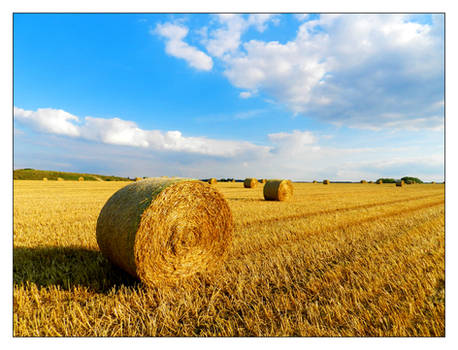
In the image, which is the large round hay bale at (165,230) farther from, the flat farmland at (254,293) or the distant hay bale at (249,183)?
the distant hay bale at (249,183)

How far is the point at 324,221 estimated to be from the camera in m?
7.61

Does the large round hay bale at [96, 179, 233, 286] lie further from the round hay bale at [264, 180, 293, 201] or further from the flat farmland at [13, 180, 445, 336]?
the round hay bale at [264, 180, 293, 201]

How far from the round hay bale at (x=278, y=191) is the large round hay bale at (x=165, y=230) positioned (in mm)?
10612

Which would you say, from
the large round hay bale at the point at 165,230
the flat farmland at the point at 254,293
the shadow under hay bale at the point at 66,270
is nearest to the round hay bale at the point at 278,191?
the flat farmland at the point at 254,293

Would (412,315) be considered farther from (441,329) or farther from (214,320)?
(214,320)

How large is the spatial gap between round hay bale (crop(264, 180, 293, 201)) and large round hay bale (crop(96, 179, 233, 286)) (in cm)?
1061

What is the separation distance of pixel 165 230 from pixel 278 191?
11.6 m

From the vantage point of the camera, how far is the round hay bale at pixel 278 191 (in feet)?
48.3

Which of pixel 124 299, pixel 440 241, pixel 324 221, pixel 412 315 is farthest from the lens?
pixel 324 221

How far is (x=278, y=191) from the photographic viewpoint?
14.7 m

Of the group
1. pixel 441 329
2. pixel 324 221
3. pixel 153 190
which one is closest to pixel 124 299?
pixel 153 190

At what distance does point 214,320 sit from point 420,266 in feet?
10.9

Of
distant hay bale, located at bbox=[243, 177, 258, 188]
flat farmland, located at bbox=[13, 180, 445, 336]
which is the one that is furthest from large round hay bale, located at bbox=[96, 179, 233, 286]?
distant hay bale, located at bbox=[243, 177, 258, 188]

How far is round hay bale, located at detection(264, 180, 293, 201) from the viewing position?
14.7 meters
